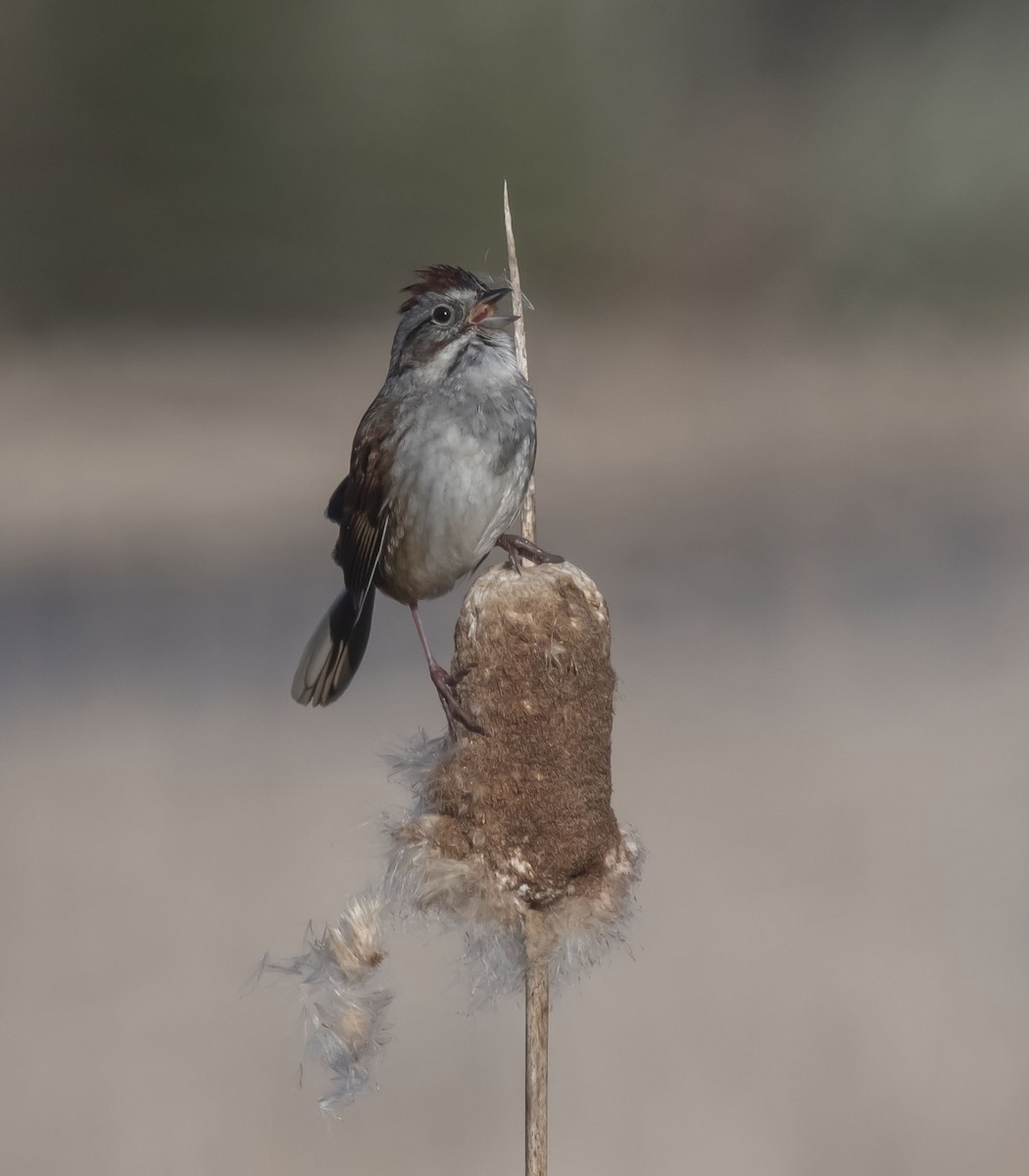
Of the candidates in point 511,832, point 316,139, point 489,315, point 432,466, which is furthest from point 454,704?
point 316,139

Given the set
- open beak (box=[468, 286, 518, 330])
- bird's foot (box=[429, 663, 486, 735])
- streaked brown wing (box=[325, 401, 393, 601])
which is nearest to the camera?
bird's foot (box=[429, 663, 486, 735])

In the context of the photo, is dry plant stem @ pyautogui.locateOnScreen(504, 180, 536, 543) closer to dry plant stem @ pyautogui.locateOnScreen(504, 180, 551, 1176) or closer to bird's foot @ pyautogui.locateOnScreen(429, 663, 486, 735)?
dry plant stem @ pyautogui.locateOnScreen(504, 180, 551, 1176)

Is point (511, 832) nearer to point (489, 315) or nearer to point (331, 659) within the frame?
point (331, 659)

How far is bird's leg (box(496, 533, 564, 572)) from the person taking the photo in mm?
2158

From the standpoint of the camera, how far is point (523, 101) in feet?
24.7

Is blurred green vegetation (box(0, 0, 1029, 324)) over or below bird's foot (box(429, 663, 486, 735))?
over

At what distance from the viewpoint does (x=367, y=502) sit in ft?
8.41

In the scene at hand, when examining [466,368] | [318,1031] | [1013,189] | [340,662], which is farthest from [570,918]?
[1013,189]

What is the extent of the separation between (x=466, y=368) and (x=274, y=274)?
5.52m

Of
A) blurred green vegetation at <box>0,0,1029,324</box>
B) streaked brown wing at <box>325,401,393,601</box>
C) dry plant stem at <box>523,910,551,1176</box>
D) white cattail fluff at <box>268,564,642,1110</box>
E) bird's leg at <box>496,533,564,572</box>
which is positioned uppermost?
blurred green vegetation at <box>0,0,1029,324</box>

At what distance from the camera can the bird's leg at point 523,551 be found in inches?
85.0

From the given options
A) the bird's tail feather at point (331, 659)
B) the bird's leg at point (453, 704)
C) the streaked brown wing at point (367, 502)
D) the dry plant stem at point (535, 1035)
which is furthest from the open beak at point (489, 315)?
the bird's leg at point (453, 704)

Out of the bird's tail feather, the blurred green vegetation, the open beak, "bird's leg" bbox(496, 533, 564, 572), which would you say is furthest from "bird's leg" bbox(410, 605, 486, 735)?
the blurred green vegetation

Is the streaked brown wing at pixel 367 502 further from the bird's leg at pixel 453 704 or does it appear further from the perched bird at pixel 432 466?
the bird's leg at pixel 453 704
